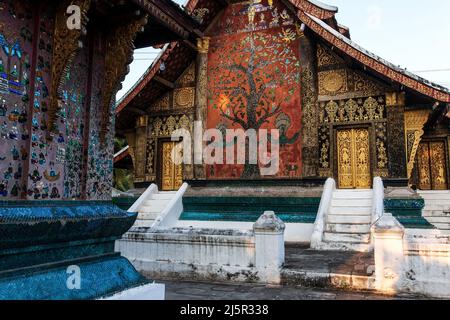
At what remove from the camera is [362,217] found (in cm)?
841

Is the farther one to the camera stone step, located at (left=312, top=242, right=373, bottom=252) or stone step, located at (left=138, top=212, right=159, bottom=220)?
stone step, located at (left=138, top=212, right=159, bottom=220)

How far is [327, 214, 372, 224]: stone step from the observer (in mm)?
8289

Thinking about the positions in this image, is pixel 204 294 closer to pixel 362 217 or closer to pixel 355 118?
pixel 362 217

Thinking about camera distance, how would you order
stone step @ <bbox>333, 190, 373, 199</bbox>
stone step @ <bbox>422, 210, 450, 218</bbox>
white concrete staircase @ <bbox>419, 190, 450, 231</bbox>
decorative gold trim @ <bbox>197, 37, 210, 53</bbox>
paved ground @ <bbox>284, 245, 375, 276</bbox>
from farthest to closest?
decorative gold trim @ <bbox>197, 37, 210, 53</bbox> → stone step @ <bbox>422, 210, 450, 218</bbox> → white concrete staircase @ <bbox>419, 190, 450, 231</bbox> → stone step @ <bbox>333, 190, 373, 199</bbox> → paved ground @ <bbox>284, 245, 375, 276</bbox>

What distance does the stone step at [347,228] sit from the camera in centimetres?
804

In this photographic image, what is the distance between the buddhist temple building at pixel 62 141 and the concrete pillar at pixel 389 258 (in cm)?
293

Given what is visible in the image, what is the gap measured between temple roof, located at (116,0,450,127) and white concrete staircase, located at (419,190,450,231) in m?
3.14

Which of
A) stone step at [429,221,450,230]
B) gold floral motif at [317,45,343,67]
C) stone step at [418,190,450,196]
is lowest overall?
stone step at [429,221,450,230]

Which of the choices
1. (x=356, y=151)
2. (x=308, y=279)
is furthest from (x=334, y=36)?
(x=308, y=279)

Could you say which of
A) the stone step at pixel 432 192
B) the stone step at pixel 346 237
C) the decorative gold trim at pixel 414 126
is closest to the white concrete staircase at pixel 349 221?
the stone step at pixel 346 237

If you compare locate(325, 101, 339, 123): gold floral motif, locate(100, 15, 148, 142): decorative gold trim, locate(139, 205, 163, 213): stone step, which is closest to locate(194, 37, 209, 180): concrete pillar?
locate(139, 205, 163, 213): stone step

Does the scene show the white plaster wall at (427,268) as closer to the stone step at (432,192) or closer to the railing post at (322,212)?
the railing post at (322,212)

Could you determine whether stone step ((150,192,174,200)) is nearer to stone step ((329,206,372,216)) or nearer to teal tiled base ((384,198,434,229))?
stone step ((329,206,372,216))

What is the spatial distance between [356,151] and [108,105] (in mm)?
7461
